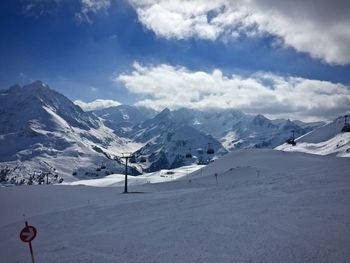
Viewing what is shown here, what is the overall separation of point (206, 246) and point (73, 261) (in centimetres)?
594

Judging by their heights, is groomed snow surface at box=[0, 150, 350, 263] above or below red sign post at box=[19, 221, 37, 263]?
below

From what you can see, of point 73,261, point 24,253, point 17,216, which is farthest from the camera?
point 17,216

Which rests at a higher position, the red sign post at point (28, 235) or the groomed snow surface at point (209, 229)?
the red sign post at point (28, 235)

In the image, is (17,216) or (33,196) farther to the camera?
(33,196)

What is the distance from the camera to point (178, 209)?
23875mm

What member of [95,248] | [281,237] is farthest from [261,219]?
[95,248]

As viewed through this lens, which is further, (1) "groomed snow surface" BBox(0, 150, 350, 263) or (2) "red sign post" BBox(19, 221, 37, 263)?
(2) "red sign post" BBox(19, 221, 37, 263)

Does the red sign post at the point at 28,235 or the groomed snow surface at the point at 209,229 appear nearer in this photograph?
the groomed snow surface at the point at 209,229

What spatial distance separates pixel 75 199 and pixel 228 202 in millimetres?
23544

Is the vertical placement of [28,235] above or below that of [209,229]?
above

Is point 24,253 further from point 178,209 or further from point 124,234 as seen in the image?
point 178,209

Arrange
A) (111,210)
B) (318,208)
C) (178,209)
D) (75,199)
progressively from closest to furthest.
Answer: (318,208) → (178,209) → (111,210) → (75,199)

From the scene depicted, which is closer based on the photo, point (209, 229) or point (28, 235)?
point (28, 235)

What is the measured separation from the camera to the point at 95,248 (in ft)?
54.3
